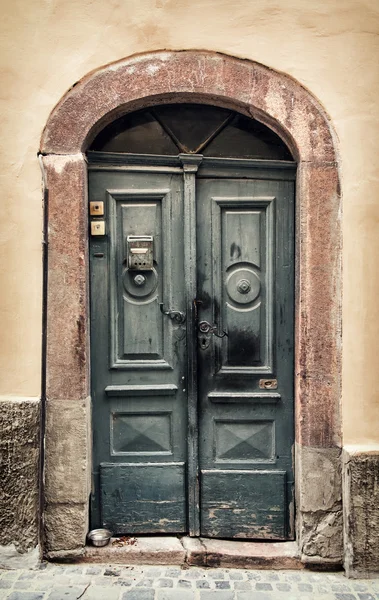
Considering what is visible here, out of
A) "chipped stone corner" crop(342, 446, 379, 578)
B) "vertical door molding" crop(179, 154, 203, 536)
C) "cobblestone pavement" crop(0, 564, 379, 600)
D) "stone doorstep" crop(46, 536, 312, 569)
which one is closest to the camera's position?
"cobblestone pavement" crop(0, 564, 379, 600)

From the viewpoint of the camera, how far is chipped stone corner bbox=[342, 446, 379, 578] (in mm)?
3432

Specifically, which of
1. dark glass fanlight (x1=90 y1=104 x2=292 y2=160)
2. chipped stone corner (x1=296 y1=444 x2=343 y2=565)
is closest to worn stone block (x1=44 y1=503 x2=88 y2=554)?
chipped stone corner (x1=296 y1=444 x2=343 y2=565)

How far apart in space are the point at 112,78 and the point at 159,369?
192 centimetres

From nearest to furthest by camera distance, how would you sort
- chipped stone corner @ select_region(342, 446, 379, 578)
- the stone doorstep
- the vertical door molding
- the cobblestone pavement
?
the cobblestone pavement → chipped stone corner @ select_region(342, 446, 379, 578) → the stone doorstep → the vertical door molding

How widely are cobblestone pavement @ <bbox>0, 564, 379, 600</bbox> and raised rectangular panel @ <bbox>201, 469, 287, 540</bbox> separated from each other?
283mm

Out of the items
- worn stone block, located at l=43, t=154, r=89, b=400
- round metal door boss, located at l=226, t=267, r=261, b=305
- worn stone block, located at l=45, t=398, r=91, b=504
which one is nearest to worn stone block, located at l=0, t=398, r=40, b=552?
worn stone block, located at l=45, t=398, r=91, b=504

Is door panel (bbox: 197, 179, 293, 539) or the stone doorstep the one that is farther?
door panel (bbox: 197, 179, 293, 539)

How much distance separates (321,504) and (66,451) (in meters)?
1.67

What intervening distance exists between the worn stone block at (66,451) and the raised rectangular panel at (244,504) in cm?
83

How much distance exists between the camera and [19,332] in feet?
11.5

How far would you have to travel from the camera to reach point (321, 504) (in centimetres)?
354

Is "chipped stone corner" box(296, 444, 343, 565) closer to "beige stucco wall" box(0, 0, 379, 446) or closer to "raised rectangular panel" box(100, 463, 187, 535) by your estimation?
"beige stucco wall" box(0, 0, 379, 446)

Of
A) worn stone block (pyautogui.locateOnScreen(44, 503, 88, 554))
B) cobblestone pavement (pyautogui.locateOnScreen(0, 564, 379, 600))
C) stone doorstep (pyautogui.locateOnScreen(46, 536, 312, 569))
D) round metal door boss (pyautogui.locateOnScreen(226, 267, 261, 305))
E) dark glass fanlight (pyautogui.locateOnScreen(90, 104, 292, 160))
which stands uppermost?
dark glass fanlight (pyautogui.locateOnScreen(90, 104, 292, 160))

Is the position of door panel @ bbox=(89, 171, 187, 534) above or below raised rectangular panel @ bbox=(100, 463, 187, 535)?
above
